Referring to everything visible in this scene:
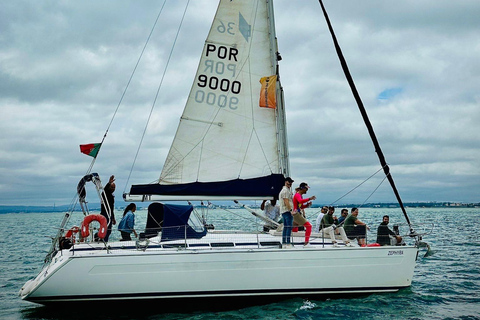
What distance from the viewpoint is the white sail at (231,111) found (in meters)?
12.5

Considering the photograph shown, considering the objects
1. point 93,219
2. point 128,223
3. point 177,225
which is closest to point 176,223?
point 177,225

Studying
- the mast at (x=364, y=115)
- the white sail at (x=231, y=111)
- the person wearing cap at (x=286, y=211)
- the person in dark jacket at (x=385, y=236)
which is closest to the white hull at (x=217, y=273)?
the person wearing cap at (x=286, y=211)

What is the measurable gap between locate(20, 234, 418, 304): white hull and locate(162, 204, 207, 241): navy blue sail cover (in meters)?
0.55

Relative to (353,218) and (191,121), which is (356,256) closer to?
(353,218)

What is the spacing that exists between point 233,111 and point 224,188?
91.1 inches

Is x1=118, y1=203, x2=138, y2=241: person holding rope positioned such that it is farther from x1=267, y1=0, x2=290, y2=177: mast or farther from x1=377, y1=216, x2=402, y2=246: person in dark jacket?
x1=377, y1=216, x2=402, y2=246: person in dark jacket

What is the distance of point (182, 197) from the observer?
1158 centimetres

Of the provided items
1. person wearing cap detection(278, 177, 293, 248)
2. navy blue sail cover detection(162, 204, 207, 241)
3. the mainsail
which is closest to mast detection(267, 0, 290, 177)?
the mainsail

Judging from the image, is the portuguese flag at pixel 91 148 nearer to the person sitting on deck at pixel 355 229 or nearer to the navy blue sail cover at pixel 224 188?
the navy blue sail cover at pixel 224 188

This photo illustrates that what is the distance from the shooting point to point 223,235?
1159 centimetres

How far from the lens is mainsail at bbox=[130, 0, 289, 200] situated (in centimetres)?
1245

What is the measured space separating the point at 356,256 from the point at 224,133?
4782 millimetres

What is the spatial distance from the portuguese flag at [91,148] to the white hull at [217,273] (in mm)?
2427

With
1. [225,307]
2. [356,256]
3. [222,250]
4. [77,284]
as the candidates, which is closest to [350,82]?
[356,256]
